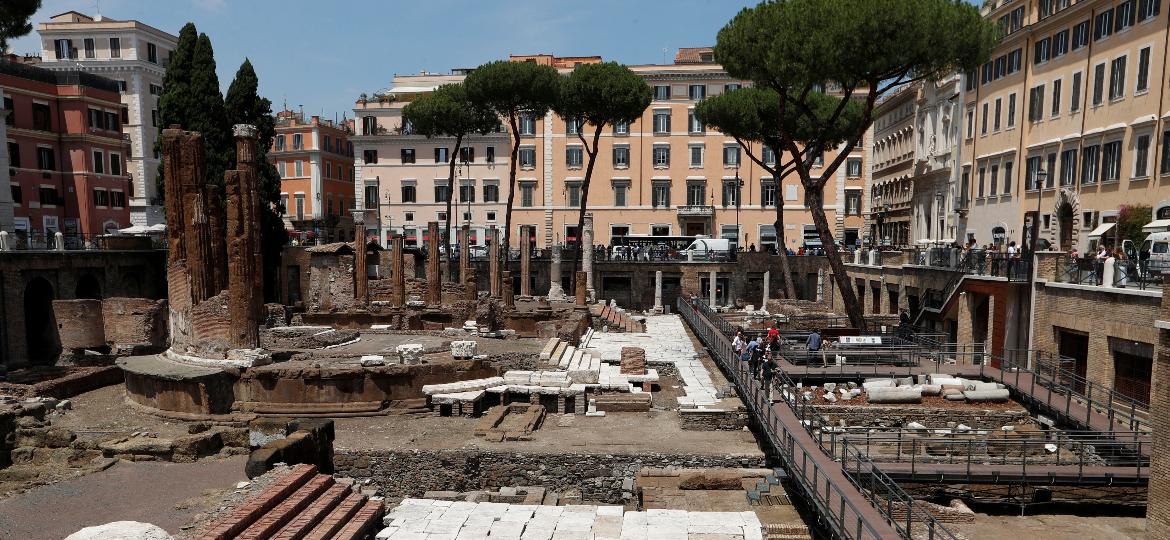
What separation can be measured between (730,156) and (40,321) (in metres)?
40.9

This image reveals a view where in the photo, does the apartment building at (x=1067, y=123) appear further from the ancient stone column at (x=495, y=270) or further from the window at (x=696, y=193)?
the ancient stone column at (x=495, y=270)

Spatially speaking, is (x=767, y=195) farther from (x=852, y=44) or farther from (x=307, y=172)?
(x=307, y=172)

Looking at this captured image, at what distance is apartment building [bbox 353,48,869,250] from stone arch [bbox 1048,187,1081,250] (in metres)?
21.3

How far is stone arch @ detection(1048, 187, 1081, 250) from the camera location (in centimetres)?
2567

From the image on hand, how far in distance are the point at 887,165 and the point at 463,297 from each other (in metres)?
31.5

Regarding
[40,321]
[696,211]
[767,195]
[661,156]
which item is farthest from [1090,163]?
[40,321]

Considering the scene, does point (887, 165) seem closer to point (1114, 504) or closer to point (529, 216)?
point (529, 216)

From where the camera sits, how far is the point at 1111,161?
24.0m

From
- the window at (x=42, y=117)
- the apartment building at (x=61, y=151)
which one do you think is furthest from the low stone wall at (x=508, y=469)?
the window at (x=42, y=117)

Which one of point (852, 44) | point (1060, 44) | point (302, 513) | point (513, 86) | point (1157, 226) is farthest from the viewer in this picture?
point (513, 86)

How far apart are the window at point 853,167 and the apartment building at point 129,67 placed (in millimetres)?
45912

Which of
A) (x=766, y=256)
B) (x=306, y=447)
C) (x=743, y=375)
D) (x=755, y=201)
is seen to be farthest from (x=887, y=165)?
(x=306, y=447)

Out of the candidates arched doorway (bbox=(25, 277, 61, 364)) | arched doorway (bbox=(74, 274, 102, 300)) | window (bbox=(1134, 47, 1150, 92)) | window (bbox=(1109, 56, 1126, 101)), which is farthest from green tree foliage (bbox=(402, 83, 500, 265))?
window (bbox=(1134, 47, 1150, 92))

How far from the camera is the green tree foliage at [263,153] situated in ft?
120
